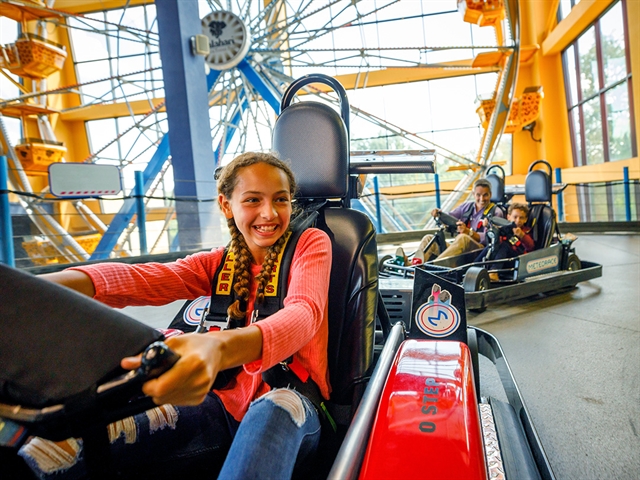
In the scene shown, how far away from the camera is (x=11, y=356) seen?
488mm

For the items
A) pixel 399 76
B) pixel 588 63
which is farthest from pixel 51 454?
pixel 399 76

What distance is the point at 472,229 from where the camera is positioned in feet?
13.9

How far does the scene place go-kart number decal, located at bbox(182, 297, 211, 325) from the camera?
1.29m

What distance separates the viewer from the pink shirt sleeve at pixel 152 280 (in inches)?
36.2

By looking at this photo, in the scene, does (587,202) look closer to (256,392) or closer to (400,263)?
(400,263)

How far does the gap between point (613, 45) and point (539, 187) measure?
6.87 metres

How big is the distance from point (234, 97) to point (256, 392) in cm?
709

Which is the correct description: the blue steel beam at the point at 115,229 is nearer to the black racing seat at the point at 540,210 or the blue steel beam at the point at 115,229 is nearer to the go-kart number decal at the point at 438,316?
the black racing seat at the point at 540,210

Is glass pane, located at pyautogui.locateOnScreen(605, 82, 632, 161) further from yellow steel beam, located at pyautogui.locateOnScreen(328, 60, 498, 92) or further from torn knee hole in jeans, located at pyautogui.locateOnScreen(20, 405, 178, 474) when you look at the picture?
torn knee hole in jeans, located at pyautogui.locateOnScreen(20, 405, 178, 474)

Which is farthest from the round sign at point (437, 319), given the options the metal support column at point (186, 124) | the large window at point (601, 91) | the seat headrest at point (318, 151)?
the large window at point (601, 91)

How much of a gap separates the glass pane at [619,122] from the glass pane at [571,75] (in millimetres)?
1935

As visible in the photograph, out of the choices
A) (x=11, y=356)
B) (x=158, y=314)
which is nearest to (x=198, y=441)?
(x=11, y=356)

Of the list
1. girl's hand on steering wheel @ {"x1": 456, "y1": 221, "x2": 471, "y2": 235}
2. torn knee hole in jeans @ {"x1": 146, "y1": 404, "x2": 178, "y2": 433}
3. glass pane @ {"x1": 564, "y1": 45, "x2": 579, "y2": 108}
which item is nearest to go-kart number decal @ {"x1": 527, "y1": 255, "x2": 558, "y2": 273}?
girl's hand on steering wheel @ {"x1": 456, "y1": 221, "x2": 471, "y2": 235}

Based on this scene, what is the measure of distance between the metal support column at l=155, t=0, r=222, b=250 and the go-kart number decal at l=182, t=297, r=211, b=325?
163 inches
